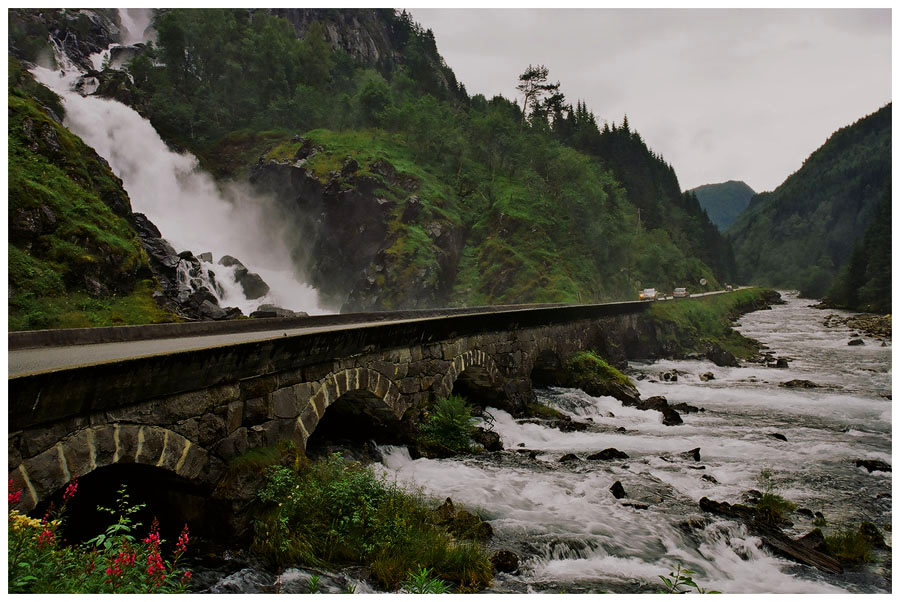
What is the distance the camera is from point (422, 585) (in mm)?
5059

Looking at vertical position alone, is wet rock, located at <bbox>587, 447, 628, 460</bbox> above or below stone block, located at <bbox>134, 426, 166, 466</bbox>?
below

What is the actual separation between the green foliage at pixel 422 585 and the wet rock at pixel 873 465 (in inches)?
382

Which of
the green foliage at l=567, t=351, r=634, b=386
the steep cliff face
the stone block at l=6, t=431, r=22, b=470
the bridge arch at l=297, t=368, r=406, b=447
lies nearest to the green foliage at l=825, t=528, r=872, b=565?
the bridge arch at l=297, t=368, r=406, b=447

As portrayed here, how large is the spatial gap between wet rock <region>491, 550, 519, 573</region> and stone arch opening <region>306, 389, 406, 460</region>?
3623mm

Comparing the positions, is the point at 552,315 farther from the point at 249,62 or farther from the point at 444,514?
the point at 249,62

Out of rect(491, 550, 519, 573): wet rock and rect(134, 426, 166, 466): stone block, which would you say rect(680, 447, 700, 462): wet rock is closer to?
rect(491, 550, 519, 573): wet rock

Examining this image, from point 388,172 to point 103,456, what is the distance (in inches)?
1691

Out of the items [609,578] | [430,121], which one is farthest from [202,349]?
[430,121]

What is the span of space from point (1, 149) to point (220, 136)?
54.7 meters

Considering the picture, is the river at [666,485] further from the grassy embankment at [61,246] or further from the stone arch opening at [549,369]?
the grassy embankment at [61,246]

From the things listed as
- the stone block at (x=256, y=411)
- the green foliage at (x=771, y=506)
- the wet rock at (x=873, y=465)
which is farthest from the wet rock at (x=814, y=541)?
the stone block at (x=256, y=411)

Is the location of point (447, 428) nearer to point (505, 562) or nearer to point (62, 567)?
point (505, 562)

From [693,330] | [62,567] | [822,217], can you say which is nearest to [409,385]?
[62,567]

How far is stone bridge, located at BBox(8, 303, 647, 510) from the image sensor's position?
408cm
